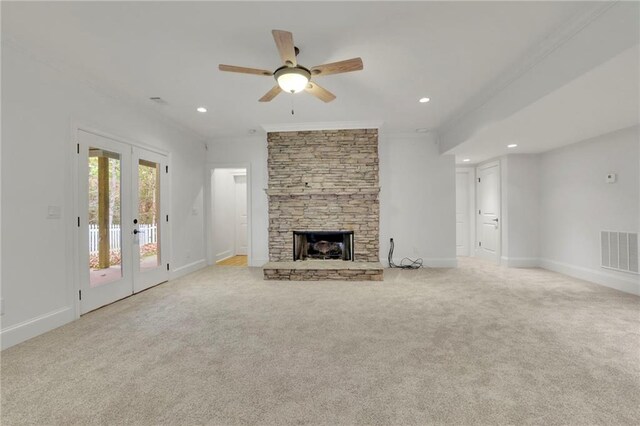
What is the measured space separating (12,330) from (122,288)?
1297mm

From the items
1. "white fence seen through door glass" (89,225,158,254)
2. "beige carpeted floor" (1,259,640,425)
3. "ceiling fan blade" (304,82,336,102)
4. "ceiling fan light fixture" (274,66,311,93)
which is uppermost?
"ceiling fan blade" (304,82,336,102)

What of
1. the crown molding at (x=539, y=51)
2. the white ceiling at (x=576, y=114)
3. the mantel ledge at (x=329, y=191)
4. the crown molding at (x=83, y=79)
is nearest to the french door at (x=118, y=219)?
the crown molding at (x=83, y=79)

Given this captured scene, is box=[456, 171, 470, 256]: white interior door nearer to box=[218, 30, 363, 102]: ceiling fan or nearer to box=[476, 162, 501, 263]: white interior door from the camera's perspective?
box=[476, 162, 501, 263]: white interior door

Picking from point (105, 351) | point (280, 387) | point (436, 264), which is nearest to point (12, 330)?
point (105, 351)

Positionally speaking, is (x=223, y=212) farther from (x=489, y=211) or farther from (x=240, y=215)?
(x=489, y=211)

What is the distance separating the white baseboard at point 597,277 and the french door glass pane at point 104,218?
6803mm

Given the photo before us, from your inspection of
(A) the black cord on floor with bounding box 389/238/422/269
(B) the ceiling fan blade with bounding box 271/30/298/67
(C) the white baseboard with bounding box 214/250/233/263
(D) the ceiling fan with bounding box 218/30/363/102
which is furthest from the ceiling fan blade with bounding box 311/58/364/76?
A: (C) the white baseboard with bounding box 214/250/233/263

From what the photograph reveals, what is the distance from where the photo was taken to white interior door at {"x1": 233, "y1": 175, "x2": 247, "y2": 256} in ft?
24.1

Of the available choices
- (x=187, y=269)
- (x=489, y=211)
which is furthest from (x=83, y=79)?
(x=489, y=211)

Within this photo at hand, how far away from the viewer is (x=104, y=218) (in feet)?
11.2

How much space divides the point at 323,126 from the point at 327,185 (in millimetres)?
1073

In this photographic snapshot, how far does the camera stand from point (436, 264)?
17.9 ft

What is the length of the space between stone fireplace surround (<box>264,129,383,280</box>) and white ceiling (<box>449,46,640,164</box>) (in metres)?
1.71

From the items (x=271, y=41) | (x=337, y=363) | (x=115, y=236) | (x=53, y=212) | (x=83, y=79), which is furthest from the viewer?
(x=115, y=236)
